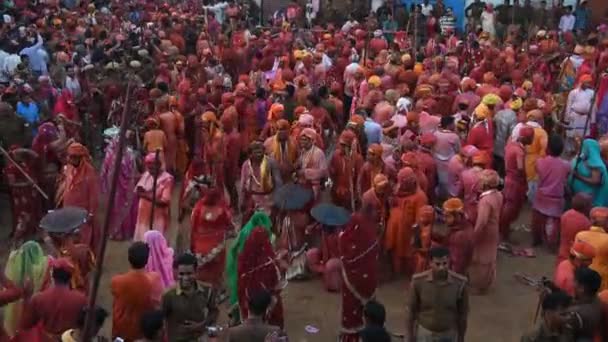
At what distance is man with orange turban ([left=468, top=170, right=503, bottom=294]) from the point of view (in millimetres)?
8148

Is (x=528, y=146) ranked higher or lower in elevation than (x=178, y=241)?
higher

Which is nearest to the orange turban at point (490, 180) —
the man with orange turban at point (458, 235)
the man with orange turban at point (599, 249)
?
the man with orange turban at point (458, 235)

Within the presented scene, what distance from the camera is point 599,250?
6746 mm

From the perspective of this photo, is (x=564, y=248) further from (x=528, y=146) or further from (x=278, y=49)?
(x=278, y=49)

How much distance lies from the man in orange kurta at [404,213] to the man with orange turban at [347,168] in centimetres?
81

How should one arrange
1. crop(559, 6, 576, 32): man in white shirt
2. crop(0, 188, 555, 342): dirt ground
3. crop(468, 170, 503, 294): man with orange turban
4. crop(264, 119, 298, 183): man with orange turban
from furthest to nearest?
crop(559, 6, 576, 32): man in white shirt
crop(264, 119, 298, 183): man with orange turban
crop(468, 170, 503, 294): man with orange turban
crop(0, 188, 555, 342): dirt ground

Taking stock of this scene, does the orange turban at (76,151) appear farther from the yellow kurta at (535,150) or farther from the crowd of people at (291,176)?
the yellow kurta at (535,150)

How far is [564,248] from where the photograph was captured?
757cm

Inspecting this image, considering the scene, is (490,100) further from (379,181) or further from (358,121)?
(379,181)

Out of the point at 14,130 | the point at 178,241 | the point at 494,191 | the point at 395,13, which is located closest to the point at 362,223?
the point at 494,191

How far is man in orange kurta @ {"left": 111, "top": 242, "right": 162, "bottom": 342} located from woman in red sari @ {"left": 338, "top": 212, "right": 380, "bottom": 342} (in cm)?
161

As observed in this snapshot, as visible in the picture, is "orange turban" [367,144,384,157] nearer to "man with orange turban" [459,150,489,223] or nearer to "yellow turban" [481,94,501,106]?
"man with orange turban" [459,150,489,223]

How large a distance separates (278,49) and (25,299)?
9487 mm

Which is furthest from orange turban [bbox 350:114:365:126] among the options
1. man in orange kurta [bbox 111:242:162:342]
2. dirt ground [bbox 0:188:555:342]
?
man in orange kurta [bbox 111:242:162:342]
